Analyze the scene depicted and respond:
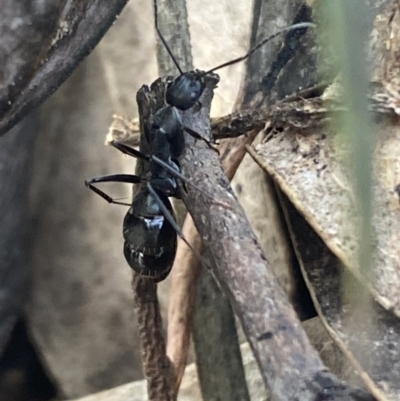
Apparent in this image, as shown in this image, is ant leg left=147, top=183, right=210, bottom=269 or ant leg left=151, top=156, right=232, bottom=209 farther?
ant leg left=147, top=183, right=210, bottom=269

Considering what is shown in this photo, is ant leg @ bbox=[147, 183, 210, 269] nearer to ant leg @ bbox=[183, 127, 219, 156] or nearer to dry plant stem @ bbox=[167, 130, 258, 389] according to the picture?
dry plant stem @ bbox=[167, 130, 258, 389]

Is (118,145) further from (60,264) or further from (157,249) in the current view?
(60,264)

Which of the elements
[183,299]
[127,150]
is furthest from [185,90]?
[183,299]

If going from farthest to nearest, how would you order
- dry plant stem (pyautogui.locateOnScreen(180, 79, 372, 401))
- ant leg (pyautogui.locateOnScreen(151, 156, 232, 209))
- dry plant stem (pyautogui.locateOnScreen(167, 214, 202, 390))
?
dry plant stem (pyautogui.locateOnScreen(167, 214, 202, 390)), ant leg (pyautogui.locateOnScreen(151, 156, 232, 209)), dry plant stem (pyautogui.locateOnScreen(180, 79, 372, 401))

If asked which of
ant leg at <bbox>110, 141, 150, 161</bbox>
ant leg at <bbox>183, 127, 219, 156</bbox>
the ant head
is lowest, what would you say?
ant leg at <bbox>183, 127, 219, 156</bbox>

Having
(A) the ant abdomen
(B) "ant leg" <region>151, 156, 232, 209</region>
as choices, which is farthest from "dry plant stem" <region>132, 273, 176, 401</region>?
(B) "ant leg" <region>151, 156, 232, 209</region>

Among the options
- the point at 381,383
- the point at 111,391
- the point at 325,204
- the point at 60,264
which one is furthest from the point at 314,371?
the point at 60,264

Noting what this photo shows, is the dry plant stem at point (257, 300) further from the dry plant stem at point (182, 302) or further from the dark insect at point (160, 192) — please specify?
the dry plant stem at point (182, 302)
